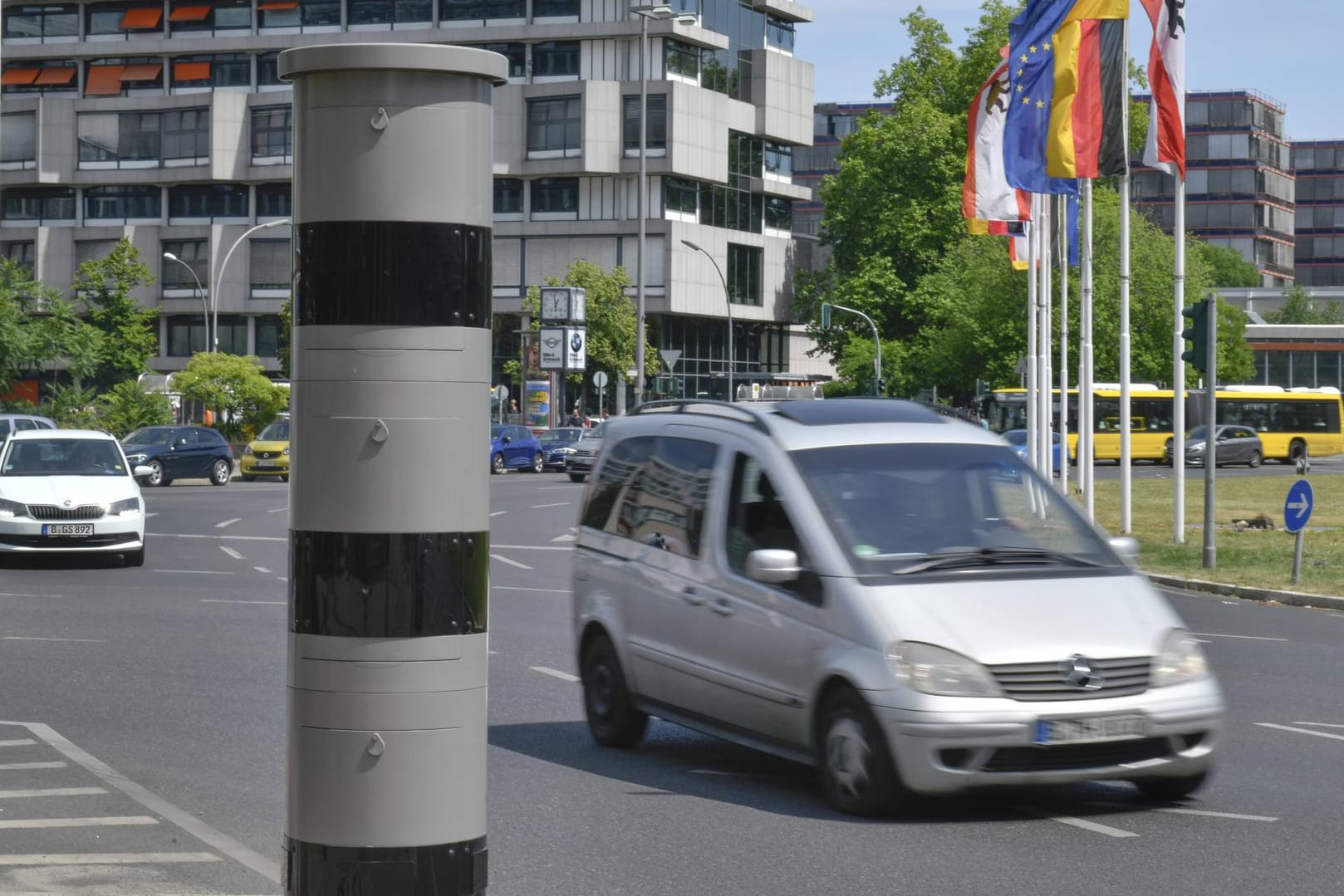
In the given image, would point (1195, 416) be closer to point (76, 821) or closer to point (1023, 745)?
point (1023, 745)

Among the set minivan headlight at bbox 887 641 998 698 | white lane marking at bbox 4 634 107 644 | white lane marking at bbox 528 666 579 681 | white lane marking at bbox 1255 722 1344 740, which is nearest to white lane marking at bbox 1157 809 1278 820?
minivan headlight at bbox 887 641 998 698

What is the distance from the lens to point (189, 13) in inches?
3595

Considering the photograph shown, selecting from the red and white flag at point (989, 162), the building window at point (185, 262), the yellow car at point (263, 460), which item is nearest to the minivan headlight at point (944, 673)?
the red and white flag at point (989, 162)

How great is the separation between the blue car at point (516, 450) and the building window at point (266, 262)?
3050cm

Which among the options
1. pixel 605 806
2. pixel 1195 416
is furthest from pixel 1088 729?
pixel 1195 416

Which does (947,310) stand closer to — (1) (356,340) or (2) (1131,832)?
(2) (1131,832)

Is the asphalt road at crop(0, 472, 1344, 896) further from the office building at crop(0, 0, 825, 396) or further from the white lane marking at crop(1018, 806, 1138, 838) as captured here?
the office building at crop(0, 0, 825, 396)

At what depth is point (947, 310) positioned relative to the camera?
7194 centimetres

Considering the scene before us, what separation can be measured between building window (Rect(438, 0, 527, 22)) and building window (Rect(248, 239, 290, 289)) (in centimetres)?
1295

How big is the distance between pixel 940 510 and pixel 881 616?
96cm

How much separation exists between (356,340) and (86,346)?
53.4 metres

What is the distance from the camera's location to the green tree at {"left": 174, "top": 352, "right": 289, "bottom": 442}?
59.7m

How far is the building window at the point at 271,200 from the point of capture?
90562 millimetres

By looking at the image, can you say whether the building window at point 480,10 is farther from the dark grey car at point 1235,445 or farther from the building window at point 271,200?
the dark grey car at point 1235,445
